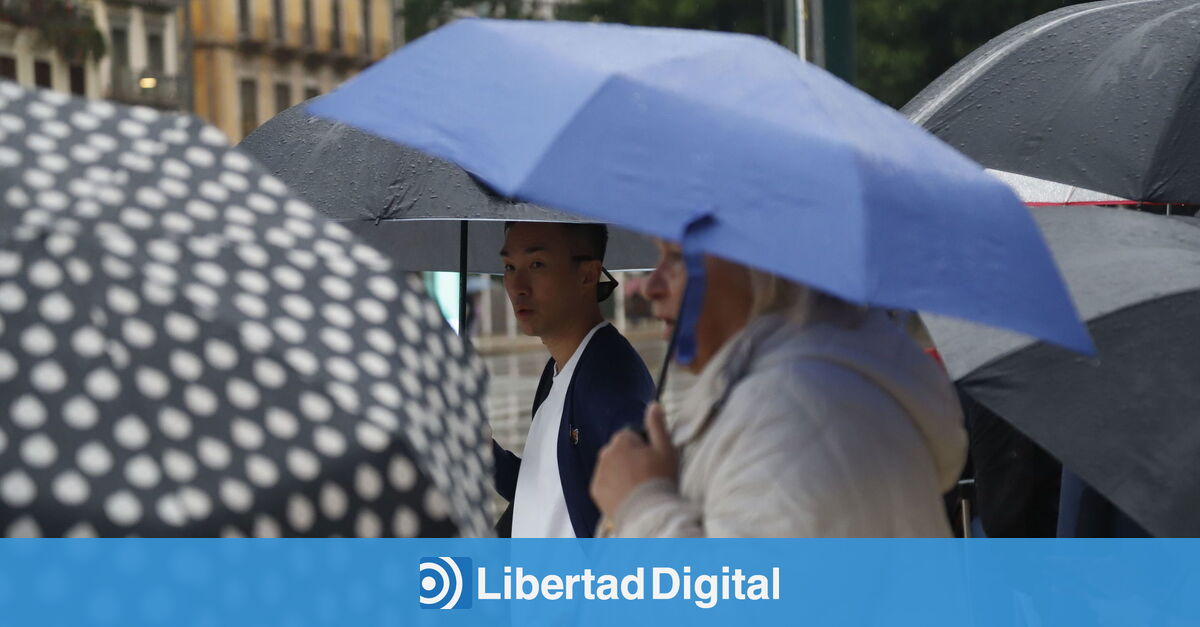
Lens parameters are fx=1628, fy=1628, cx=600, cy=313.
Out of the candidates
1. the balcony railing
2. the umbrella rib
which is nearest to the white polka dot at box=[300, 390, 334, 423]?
the umbrella rib

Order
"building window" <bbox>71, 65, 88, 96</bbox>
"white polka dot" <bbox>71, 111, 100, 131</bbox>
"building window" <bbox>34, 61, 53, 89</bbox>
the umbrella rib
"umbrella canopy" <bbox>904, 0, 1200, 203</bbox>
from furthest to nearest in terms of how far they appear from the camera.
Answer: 1. "building window" <bbox>71, 65, 88, 96</bbox>
2. "building window" <bbox>34, 61, 53, 89</bbox>
3. the umbrella rib
4. "umbrella canopy" <bbox>904, 0, 1200, 203</bbox>
5. "white polka dot" <bbox>71, 111, 100, 131</bbox>

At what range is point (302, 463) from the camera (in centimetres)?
188

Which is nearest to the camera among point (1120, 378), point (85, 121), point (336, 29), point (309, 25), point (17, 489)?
point (17, 489)

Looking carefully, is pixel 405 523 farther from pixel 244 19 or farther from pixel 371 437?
pixel 244 19

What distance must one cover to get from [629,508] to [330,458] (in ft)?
1.77

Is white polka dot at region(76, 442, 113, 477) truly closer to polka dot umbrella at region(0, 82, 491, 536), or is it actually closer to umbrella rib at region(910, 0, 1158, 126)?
polka dot umbrella at region(0, 82, 491, 536)

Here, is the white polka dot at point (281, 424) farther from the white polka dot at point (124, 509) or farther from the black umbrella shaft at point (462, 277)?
the black umbrella shaft at point (462, 277)

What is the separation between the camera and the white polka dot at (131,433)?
5.97 feet

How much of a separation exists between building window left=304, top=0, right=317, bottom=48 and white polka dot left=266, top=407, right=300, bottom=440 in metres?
51.1

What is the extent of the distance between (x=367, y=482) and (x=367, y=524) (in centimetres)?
6

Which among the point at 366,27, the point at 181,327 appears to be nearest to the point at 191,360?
the point at 181,327

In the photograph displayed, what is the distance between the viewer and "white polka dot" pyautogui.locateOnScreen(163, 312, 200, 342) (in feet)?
6.13
